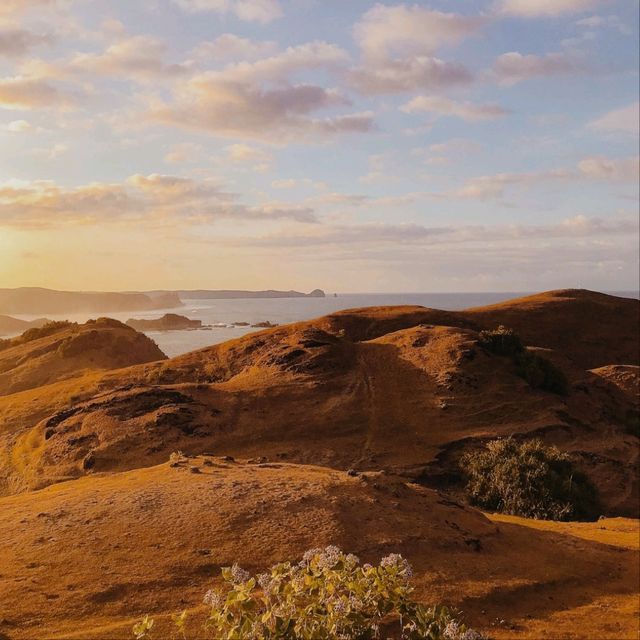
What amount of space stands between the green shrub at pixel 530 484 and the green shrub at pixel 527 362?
7.82 m

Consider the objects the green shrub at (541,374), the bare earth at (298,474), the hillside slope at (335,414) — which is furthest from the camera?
the green shrub at (541,374)

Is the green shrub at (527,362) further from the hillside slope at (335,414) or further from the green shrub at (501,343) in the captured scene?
the hillside slope at (335,414)

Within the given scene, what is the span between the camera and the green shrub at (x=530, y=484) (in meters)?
19.7

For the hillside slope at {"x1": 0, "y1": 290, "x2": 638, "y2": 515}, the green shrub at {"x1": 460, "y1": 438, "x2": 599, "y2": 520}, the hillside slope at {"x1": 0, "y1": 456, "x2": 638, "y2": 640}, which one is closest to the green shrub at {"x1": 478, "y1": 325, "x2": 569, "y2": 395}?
the hillside slope at {"x1": 0, "y1": 290, "x2": 638, "y2": 515}

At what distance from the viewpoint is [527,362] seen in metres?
30.0

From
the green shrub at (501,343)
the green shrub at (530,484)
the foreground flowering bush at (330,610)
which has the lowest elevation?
the green shrub at (530,484)

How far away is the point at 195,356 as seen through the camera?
3656 cm

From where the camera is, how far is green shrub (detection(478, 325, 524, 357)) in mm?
30845

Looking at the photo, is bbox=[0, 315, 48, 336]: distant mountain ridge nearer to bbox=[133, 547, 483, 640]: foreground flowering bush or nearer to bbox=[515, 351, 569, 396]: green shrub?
bbox=[515, 351, 569, 396]: green shrub

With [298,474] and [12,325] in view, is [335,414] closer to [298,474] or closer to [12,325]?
[298,474]

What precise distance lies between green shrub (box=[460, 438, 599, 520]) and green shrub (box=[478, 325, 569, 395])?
25.7 feet

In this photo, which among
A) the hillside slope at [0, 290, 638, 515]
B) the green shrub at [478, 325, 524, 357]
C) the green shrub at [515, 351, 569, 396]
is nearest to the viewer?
the hillside slope at [0, 290, 638, 515]

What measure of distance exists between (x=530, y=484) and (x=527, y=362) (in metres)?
11.2

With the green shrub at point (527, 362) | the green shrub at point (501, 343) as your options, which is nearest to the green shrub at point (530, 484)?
the green shrub at point (527, 362)
